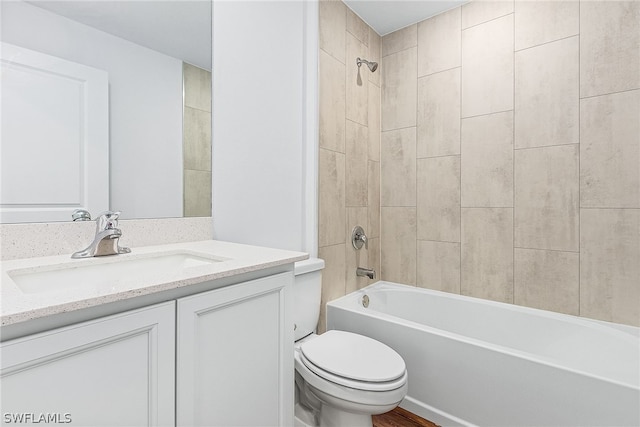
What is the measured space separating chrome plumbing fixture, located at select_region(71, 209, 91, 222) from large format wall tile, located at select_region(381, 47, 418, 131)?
6.29ft

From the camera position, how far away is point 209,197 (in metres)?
1.63

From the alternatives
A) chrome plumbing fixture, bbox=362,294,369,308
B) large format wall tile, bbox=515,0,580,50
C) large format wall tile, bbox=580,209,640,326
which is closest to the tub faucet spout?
chrome plumbing fixture, bbox=362,294,369,308

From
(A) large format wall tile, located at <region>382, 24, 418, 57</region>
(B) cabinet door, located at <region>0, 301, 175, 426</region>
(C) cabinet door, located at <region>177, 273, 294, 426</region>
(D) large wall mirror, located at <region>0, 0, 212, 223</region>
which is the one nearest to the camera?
(B) cabinet door, located at <region>0, 301, 175, 426</region>

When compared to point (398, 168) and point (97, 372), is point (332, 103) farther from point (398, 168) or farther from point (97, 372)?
point (97, 372)

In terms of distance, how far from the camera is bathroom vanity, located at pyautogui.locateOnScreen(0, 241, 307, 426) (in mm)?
607

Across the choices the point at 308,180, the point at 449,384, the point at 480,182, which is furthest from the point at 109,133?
the point at 480,182

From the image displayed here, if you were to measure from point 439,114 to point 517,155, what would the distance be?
0.56 meters

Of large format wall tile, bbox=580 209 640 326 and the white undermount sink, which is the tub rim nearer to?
large format wall tile, bbox=580 209 640 326

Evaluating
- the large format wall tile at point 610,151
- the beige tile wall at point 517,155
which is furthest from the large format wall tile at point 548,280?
the large format wall tile at point 610,151

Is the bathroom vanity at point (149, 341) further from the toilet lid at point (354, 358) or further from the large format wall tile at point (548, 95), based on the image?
the large format wall tile at point (548, 95)

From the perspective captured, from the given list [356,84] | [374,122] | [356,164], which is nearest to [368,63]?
[356,84]

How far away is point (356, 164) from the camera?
2.12 m

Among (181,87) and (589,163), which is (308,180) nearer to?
(181,87)

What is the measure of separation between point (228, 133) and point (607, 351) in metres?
2.15
